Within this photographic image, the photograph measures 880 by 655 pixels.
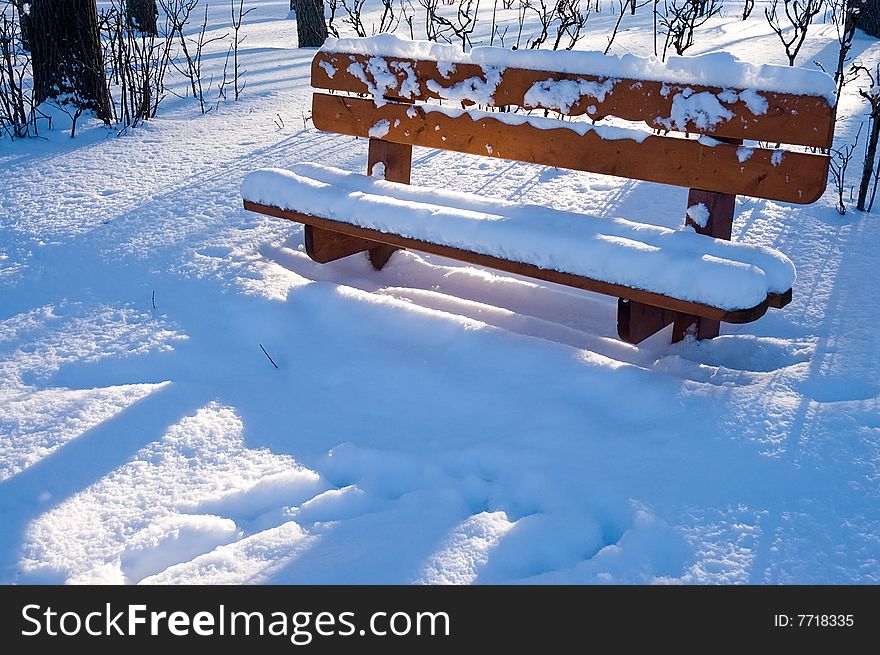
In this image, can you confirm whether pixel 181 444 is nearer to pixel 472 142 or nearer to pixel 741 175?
pixel 472 142

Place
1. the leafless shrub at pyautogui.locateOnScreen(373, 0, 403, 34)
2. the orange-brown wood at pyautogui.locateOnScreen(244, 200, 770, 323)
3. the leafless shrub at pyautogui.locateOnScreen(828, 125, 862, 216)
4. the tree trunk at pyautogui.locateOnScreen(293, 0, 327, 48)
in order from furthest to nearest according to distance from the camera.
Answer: the tree trunk at pyautogui.locateOnScreen(293, 0, 327, 48)
the leafless shrub at pyautogui.locateOnScreen(373, 0, 403, 34)
the leafless shrub at pyautogui.locateOnScreen(828, 125, 862, 216)
the orange-brown wood at pyautogui.locateOnScreen(244, 200, 770, 323)

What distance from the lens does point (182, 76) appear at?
313 inches

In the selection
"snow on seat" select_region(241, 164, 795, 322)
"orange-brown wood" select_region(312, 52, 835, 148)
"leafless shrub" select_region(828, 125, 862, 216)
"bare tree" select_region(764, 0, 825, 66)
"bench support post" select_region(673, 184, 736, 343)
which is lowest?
"leafless shrub" select_region(828, 125, 862, 216)

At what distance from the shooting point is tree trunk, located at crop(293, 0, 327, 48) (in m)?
9.60

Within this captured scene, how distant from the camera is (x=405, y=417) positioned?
2.77 metres

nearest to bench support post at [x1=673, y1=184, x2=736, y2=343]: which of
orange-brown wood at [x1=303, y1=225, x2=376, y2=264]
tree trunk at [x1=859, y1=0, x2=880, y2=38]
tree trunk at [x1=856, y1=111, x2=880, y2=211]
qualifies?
orange-brown wood at [x1=303, y1=225, x2=376, y2=264]

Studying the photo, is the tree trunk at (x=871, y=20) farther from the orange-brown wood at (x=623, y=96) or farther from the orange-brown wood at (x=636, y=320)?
the orange-brown wood at (x=636, y=320)

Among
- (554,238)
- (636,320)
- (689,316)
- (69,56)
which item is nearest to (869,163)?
(689,316)

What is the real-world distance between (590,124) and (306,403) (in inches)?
57.9

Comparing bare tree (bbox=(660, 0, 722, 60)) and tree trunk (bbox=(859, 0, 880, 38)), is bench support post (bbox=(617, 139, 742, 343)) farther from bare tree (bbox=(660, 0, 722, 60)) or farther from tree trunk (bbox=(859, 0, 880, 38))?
tree trunk (bbox=(859, 0, 880, 38))

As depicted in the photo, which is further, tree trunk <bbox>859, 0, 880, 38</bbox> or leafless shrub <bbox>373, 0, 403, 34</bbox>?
tree trunk <bbox>859, 0, 880, 38</bbox>

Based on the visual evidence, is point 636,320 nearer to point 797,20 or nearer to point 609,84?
point 609,84

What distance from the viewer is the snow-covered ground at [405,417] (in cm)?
215

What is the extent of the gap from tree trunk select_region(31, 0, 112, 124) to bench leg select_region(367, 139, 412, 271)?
3.04 meters
